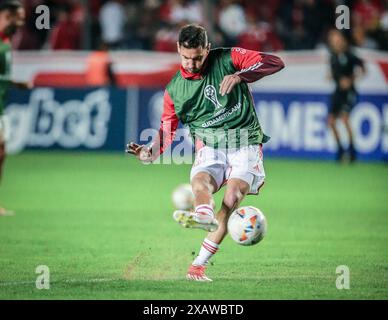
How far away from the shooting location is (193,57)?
8367mm

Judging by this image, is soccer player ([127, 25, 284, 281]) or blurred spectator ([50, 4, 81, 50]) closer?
soccer player ([127, 25, 284, 281])

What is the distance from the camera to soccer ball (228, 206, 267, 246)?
27.1ft

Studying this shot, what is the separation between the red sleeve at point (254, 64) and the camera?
27.6 ft

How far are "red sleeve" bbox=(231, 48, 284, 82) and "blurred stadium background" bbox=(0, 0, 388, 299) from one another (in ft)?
5.86

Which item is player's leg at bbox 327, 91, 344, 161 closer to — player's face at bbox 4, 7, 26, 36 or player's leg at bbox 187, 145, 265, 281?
player's face at bbox 4, 7, 26, 36

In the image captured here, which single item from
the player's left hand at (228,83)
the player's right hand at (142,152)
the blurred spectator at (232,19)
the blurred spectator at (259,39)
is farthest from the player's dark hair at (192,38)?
the blurred spectator at (232,19)

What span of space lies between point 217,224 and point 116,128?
44.8ft

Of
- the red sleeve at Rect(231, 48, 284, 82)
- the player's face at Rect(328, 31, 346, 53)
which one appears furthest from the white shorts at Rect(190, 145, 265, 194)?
the player's face at Rect(328, 31, 346, 53)

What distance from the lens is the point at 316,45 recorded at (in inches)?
877

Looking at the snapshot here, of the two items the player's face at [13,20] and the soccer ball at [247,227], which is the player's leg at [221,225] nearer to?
the soccer ball at [247,227]

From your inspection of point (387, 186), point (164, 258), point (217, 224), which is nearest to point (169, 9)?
point (387, 186)

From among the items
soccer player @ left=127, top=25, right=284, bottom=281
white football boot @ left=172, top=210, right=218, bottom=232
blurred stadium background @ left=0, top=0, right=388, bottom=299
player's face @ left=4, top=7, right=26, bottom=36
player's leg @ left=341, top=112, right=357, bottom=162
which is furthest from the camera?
player's leg @ left=341, top=112, right=357, bottom=162
